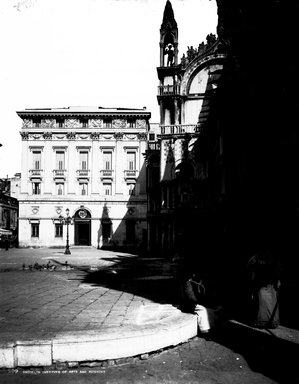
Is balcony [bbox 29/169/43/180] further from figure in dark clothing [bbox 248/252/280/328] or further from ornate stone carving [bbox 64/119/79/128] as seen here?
figure in dark clothing [bbox 248/252/280/328]

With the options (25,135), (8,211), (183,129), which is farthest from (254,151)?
(8,211)

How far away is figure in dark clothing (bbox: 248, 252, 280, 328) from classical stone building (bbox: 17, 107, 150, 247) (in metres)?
36.0

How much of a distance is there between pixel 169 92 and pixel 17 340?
92.3ft

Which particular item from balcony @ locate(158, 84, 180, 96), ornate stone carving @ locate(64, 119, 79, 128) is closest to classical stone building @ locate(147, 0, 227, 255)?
balcony @ locate(158, 84, 180, 96)

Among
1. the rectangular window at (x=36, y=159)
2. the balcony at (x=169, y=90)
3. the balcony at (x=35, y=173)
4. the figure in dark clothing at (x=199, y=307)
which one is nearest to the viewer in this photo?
the figure in dark clothing at (x=199, y=307)

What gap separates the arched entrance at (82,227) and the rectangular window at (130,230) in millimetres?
4634

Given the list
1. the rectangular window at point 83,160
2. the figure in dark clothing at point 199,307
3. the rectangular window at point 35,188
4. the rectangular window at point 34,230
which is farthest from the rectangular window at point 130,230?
the figure in dark clothing at point 199,307

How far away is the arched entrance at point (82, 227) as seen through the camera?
42.8m

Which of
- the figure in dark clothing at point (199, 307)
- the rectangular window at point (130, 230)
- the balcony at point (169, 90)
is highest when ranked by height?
the balcony at point (169, 90)

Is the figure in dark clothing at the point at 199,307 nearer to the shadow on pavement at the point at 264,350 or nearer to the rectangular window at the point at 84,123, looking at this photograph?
the shadow on pavement at the point at 264,350

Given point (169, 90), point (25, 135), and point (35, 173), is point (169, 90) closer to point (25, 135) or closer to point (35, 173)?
point (35, 173)

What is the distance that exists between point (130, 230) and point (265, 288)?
3683 centimetres

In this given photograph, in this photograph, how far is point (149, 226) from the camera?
38875 millimetres

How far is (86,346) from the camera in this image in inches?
196
